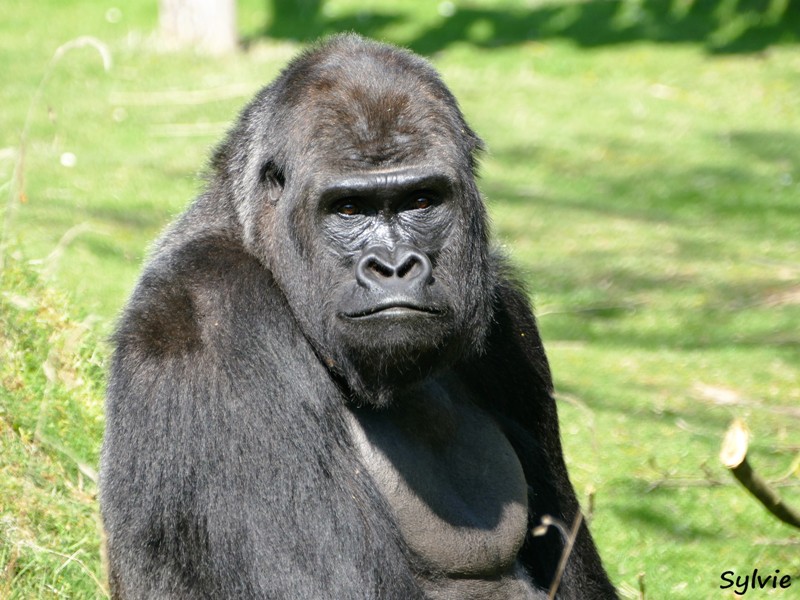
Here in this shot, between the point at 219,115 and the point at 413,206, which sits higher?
the point at 413,206

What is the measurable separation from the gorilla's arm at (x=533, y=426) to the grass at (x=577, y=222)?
406mm

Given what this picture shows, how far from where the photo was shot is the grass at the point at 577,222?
18.7 ft

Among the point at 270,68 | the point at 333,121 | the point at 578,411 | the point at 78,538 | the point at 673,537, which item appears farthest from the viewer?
the point at 270,68

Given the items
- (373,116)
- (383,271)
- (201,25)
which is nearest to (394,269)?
(383,271)

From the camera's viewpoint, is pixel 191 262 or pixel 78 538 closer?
pixel 191 262

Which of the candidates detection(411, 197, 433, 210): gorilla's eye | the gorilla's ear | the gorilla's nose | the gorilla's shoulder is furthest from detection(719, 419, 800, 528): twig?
the gorilla's ear

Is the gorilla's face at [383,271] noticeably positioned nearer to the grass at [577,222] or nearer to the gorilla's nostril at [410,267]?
the gorilla's nostril at [410,267]

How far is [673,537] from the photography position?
6.38 meters

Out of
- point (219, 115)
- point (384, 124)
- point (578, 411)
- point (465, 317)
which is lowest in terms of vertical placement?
point (578, 411)

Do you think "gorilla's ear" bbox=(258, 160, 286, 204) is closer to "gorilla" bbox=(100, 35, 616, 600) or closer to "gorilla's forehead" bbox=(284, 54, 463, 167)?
"gorilla" bbox=(100, 35, 616, 600)

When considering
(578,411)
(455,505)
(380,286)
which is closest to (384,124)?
(380,286)

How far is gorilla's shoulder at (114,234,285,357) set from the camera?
387 cm

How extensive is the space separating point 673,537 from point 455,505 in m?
2.46

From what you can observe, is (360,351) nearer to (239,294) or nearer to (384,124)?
(239,294)
